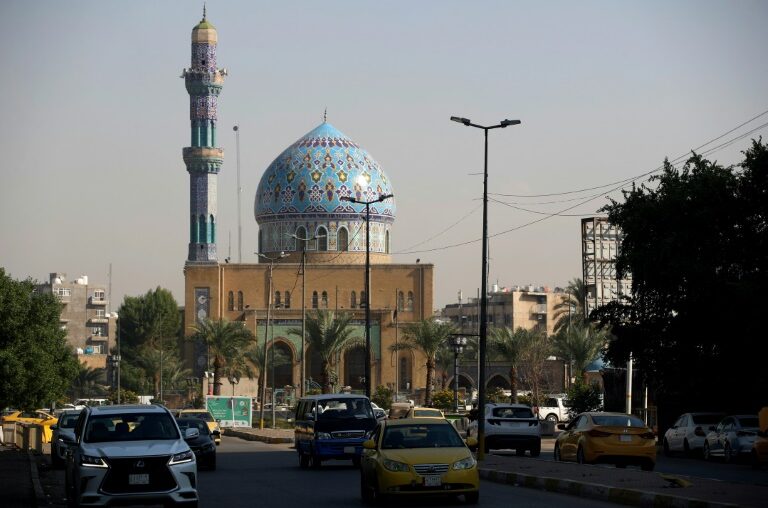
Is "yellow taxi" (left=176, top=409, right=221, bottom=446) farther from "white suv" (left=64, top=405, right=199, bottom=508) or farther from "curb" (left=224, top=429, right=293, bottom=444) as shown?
"white suv" (left=64, top=405, right=199, bottom=508)

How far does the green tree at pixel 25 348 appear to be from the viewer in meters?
42.0

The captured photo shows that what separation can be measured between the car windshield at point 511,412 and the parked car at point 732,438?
12.0ft

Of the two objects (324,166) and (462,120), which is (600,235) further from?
(324,166)

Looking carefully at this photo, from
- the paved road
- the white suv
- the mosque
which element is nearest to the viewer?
the white suv

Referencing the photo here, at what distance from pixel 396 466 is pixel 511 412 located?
14528mm

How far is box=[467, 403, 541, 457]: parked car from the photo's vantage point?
2975cm

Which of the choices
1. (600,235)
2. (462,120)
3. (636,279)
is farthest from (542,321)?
(462,120)

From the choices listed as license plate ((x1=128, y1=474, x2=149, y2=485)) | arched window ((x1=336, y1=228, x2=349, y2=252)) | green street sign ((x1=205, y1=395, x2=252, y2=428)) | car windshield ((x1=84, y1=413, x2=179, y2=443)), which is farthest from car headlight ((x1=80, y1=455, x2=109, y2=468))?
arched window ((x1=336, y1=228, x2=349, y2=252))

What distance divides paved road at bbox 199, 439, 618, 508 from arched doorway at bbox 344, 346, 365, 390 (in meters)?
53.1

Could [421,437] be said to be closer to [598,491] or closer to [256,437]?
[598,491]

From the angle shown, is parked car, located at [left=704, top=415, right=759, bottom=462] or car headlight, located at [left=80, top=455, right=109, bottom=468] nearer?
car headlight, located at [left=80, top=455, right=109, bottom=468]

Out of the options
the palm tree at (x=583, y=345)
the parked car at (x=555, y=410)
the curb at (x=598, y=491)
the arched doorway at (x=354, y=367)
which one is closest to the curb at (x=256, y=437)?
the parked car at (x=555, y=410)

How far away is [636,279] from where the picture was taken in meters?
35.7

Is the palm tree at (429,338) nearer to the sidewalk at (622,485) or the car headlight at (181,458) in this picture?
the sidewalk at (622,485)
